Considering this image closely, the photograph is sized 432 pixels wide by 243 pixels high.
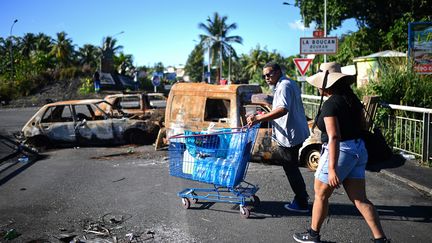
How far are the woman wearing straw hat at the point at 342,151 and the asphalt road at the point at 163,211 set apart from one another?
742mm

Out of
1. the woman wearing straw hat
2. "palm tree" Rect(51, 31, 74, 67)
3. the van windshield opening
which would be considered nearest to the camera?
the woman wearing straw hat

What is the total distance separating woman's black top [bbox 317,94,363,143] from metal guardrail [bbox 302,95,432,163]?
4.47m

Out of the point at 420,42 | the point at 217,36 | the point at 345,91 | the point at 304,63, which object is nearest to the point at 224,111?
the point at 345,91

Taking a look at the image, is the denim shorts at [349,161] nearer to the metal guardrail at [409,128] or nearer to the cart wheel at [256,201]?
the cart wheel at [256,201]

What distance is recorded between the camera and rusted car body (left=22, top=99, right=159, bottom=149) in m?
11.1

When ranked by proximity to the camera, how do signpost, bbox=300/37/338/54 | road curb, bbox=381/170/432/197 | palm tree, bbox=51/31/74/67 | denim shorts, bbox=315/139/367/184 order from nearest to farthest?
denim shorts, bbox=315/139/367/184, road curb, bbox=381/170/432/197, signpost, bbox=300/37/338/54, palm tree, bbox=51/31/74/67

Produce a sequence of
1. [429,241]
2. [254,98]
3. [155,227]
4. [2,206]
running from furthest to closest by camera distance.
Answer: [254,98] < [2,206] < [155,227] < [429,241]

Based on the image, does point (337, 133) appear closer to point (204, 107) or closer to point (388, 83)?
point (204, 107)

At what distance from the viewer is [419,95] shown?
8914mm

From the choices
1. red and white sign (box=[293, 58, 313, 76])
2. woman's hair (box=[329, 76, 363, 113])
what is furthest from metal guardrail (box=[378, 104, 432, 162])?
red and white sign (box=[293, 58, 313, 76])

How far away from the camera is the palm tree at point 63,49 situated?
60719 millimetres

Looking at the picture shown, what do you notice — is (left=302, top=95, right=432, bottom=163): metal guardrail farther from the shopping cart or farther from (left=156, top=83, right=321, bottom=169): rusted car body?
the shopping cart

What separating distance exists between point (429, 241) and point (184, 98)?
578 centimetres

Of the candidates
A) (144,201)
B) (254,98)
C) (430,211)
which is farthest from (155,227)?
(254,98)
